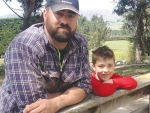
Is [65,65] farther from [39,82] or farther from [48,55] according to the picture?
[39,82]

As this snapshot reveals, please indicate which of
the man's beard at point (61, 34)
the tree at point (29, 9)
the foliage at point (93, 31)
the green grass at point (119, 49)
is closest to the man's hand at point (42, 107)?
the man's beard at point (61, 34)

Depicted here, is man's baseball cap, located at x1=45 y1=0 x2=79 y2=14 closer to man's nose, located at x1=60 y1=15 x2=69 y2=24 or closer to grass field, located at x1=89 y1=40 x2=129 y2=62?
man's nose, located at x1=60 y1=15 x2=69 y2=24

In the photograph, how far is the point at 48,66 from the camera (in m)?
1.80

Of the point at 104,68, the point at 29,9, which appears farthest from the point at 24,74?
the point at 29,9

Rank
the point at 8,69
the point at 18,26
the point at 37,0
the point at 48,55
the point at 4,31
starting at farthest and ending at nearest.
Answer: the point at 18,26 < the point at 4,31 < the point at 37,0 < the point at 48,55 < the point at 8,69

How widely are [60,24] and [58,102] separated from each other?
0.54m

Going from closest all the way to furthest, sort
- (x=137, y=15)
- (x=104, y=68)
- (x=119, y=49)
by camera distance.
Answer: (x=104, y=68)
(x=137, y=15)
(x=119, y=49)

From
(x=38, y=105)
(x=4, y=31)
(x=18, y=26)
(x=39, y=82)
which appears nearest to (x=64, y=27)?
(x=39, y=82)

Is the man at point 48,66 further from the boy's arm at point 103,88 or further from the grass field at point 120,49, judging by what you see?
the grass field at point 120,49

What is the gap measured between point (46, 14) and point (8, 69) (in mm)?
505

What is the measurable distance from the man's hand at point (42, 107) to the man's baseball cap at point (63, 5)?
2.12ft

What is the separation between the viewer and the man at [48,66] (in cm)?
163

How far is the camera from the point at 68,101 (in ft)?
5.71

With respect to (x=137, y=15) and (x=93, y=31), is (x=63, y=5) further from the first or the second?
(x=93, y=31)
